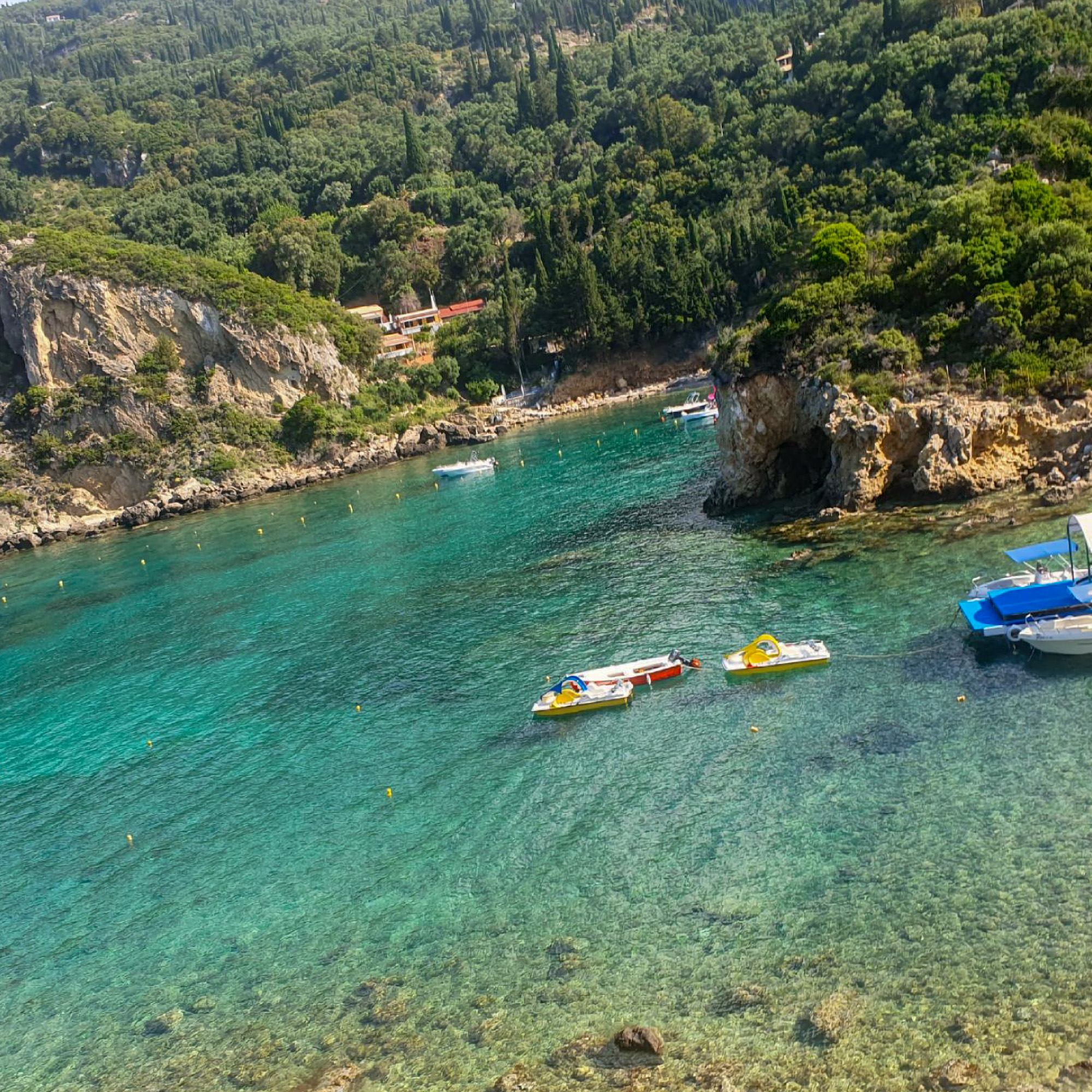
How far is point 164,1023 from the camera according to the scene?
19.8 m

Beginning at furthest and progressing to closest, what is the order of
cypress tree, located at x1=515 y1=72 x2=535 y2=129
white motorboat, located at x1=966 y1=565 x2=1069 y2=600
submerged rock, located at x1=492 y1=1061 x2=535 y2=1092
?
cypress tree, located at x1=515 y1=72 x2=535 y2=129
white motorboat, located at x1=966 y1=565 x2=1069 y2=600
submerged rock, located at x1=492 y1=1061 x2=535 y2=1092

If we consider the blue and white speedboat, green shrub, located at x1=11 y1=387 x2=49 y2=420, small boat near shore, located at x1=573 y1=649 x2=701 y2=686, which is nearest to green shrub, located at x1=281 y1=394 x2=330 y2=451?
green shrub, located at x1=11 y1=387 x2=49 y2=420

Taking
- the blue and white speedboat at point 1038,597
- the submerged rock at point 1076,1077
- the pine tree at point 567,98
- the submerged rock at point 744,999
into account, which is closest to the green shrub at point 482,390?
the pine tree at point 567,98

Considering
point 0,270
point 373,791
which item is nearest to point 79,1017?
point 373,791

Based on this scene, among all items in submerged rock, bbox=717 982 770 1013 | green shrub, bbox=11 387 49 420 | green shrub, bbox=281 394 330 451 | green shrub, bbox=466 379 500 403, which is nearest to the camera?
submerged rock, bbox=717 982 770 1013

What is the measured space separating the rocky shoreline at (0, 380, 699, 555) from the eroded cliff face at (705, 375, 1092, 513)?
5057 centimetres

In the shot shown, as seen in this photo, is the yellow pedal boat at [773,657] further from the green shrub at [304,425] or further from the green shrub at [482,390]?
the green shrub at [482,390]

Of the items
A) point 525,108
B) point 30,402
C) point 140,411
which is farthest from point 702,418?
point 525,108

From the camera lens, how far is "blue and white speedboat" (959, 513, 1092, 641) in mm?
27297

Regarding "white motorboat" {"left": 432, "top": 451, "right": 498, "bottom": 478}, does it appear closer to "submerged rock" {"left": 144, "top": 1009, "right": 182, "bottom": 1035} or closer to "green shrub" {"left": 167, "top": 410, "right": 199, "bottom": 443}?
"green shrub" {"left": 167, "top": 410, "right": 199, "bottom": 443}

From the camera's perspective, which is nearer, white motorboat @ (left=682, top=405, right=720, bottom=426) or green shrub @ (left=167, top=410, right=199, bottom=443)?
white motorboat @ (left=682, top=405, right=720, bottom=426)

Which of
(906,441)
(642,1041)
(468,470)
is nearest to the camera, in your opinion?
(642,1041)

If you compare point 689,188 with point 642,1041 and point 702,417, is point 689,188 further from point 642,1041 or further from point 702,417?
point 642,1041

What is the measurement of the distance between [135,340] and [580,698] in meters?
83.5
